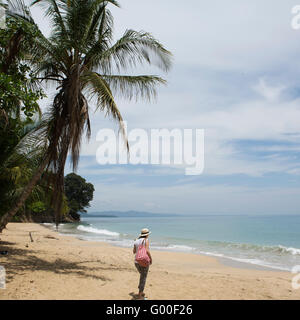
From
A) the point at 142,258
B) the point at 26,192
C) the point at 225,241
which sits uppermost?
the point at 26,192

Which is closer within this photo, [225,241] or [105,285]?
[105,285]

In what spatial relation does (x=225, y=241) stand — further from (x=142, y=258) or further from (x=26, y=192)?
(x=142, y=258)

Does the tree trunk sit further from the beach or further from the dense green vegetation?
the dense green vegetation

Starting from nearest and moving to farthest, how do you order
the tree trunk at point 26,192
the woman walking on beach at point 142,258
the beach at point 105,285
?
the woman walking on beach at point 142,258
the beach at point 105,285
the tree trunk at point 26,192

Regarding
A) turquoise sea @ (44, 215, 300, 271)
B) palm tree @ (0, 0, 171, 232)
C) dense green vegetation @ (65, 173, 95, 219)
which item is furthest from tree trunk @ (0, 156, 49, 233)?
dense green vegetation @ (65, 173, 95, 219)

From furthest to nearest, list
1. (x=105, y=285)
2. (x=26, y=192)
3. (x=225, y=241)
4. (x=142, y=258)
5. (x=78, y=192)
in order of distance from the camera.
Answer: (x=78, y=192) < (x=225, y=241) < (x=26, y=192) < (x=105, y=285) < (x=142, y=258)

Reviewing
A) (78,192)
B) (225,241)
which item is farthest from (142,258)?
(78,192)

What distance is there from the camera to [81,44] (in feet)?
26.3

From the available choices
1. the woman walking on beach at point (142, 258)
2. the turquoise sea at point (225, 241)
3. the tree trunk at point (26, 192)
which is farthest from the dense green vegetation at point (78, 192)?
the woman walking on beach at point (142, 258)

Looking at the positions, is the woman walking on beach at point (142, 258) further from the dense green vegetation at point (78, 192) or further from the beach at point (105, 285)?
the dense green vegetation at point (78, 192)

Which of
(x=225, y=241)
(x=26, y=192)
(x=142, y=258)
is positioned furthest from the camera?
(x=225, y=241)
